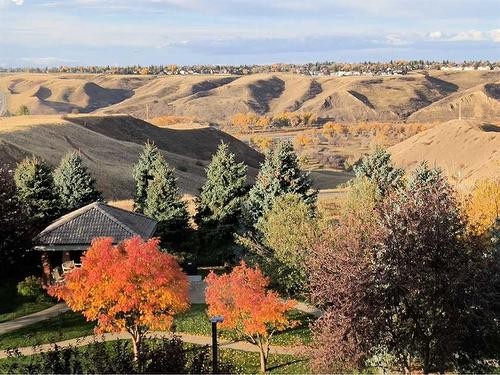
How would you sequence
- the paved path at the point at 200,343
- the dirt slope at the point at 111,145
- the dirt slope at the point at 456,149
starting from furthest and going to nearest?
the dirt slope at the point at 456,149 < the dirt slope at the point at 111,145 < the paved path at the point at 200,343

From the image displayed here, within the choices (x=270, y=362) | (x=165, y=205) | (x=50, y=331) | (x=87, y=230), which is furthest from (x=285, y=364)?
(x=165, y=205)

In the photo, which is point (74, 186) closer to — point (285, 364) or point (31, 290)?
point (31, 290)

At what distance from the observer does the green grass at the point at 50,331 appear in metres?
24.1

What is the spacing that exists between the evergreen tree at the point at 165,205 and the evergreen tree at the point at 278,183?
523 centimetres

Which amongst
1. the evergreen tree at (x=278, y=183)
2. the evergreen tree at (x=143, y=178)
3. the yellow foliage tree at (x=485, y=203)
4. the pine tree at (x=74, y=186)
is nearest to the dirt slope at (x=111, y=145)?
the evergreen tree at (x=143, y=178)

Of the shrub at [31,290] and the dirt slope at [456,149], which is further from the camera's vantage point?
the dirt slope at [456,149]

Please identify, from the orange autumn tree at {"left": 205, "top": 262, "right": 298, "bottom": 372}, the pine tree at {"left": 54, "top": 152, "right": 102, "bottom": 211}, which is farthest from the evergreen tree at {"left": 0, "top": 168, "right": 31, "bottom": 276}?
the orange autumn tree at {"left": 205, "top": 262, "right": 298, "bottom": 372}

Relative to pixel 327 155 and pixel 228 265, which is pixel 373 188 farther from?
pixel 327 155

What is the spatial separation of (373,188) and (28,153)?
40.5 metres

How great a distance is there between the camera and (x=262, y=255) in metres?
29.8

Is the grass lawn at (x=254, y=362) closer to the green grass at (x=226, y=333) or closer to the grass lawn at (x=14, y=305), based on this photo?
the green grass at (x=226, y=333)

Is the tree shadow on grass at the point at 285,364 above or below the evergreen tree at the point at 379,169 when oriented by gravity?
below

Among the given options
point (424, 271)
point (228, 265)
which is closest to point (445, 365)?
point (424, 271)

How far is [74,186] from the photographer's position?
40219 mm
